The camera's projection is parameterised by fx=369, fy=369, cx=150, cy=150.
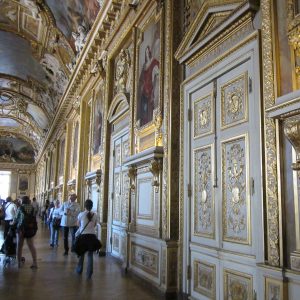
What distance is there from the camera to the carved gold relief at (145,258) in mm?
6684

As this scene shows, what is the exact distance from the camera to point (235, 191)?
484cm

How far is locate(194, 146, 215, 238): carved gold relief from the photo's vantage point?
17.8 feet

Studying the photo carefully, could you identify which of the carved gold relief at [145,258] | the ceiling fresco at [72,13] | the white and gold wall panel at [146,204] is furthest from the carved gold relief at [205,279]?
the ceiling fresco at [72,13]

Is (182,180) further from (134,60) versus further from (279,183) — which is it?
(134,60)

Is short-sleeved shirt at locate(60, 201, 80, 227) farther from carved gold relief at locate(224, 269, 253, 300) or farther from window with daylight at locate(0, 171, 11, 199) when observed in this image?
window with daylight at locate(0, 171, 11, 199)

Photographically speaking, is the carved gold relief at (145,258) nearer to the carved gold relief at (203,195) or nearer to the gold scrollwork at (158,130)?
the carved gold relief at (203,195)


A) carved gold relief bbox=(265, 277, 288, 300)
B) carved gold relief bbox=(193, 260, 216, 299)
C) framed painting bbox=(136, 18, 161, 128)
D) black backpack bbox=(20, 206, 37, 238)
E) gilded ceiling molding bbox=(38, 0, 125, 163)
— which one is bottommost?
carved gold relief bbox=(193, 260, 216, 299)

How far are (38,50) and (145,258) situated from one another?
14.8 meters

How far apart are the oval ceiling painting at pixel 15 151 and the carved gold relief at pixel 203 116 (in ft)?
138

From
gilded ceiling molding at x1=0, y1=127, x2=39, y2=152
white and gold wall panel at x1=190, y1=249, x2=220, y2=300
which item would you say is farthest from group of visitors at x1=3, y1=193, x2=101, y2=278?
gilded ceiling molding at x1=0, y1=127, x2=39, y2=152

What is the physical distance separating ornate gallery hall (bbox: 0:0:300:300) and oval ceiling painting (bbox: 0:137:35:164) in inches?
1396

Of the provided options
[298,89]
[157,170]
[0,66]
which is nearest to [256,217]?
[298,89]

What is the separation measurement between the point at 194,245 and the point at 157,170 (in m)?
1.62

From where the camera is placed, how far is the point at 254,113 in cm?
453
